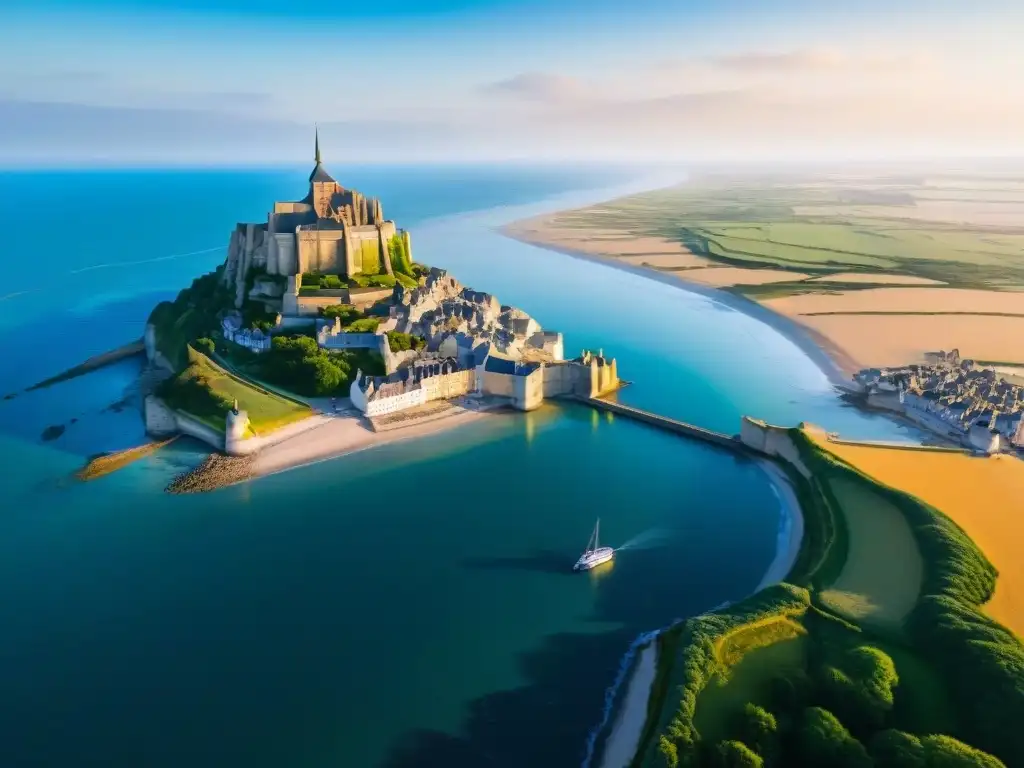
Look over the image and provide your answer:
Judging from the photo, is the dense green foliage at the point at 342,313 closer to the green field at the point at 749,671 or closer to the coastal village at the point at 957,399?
the coastal village at the point at 957,399

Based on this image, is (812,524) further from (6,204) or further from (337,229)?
(6,204)

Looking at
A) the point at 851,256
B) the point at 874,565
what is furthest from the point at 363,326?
the point at 851,256

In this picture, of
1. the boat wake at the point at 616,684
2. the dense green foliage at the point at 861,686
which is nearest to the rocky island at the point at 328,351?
the boat wake at the point at 616,684

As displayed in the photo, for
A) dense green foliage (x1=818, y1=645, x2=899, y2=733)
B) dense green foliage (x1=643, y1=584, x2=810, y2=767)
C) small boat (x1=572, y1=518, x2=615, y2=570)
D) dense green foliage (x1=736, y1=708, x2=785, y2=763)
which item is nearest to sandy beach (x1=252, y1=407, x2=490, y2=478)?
small boat (x1=572, y1=518, x2=615, y2=570)

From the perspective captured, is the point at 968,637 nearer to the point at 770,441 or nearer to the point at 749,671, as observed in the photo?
the point at 749,671

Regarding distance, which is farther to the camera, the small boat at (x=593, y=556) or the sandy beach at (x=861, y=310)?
the sandy beach at (x=861, y=310)

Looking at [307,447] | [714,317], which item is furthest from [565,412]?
[714,317]

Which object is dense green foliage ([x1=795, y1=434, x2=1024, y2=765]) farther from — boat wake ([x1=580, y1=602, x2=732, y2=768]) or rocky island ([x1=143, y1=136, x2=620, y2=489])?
rocky island ([x1=143, y1=136, x2=620, y2=489])
